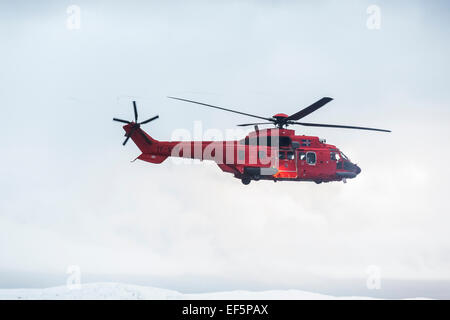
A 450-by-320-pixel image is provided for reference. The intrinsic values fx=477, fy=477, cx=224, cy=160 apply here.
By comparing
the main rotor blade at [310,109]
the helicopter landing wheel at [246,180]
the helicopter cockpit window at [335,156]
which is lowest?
the helicopter landing wheel at [246,180]

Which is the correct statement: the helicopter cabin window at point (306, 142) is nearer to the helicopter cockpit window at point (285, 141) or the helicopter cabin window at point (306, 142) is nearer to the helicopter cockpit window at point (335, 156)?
the helicopter cockpit window at point (285, 141)

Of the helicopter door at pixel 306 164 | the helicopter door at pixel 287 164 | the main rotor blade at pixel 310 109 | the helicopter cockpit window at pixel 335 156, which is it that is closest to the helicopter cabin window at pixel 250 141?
the helicopter door at pixel 287 164

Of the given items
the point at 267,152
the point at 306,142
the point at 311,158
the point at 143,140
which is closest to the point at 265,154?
the point at 267,152

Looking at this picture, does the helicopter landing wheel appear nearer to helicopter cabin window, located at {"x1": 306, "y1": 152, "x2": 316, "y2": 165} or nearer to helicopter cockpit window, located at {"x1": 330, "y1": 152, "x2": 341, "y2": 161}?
helicopter cabin window, located at {"x1": 306, "y1": 152, "x2": 316, "y2": 165}

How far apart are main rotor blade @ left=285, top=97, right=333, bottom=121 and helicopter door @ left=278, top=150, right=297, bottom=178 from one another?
3050 millimetres

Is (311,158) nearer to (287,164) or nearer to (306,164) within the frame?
(306,164)

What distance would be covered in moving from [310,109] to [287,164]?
5393 millimetres

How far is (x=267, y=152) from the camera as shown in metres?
40.8

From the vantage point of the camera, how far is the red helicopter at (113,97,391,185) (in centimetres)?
3941

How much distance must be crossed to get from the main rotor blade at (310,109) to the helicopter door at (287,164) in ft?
10.0

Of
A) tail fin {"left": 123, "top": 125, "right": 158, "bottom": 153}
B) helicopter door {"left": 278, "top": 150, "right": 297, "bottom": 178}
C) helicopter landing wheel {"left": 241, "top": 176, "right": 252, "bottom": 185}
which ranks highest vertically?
tail fin {"left": 123, "top": 125, "right": 158, "bottom": 153}

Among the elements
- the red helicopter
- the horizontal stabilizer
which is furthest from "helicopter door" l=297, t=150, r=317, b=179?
the horizontal stabilizer

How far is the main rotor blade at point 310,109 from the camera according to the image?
37000mm
